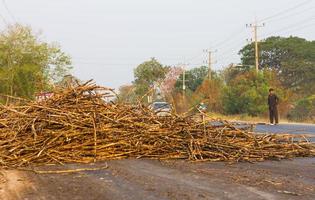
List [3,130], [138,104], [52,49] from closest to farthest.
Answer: [3,130], [138,104], [52,49]

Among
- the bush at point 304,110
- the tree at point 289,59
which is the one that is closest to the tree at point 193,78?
the tree at point 289,59

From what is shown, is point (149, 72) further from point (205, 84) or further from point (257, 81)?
point (257, 81)

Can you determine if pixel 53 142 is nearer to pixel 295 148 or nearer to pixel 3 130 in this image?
pixel 3 130

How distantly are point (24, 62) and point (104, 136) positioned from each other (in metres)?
32.9

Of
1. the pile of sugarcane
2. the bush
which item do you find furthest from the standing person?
the pile of sugarcane

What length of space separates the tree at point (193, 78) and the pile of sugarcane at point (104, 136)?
2485 inches

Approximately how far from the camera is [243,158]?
9.97 metres

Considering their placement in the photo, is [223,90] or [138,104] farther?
[223,90]

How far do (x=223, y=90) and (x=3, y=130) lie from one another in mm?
40368

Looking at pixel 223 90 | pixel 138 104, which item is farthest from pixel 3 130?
pixel 223 90

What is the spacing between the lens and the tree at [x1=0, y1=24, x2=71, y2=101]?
126 ft

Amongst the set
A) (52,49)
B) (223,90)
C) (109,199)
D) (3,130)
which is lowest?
(109,199)

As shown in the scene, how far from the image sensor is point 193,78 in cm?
8788

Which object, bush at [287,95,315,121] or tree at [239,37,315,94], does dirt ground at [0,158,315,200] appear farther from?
tree at [239,37,315,94]
